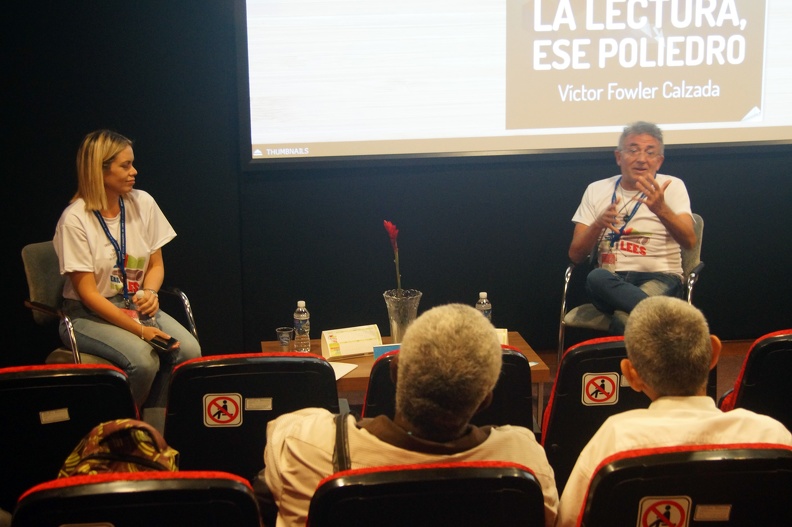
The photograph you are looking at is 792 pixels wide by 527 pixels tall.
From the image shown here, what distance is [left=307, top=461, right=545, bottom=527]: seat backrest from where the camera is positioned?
1427mm

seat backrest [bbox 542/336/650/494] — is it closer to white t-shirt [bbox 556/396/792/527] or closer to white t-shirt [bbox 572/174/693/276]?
white t-shirt [bbox 556/396/792/527]

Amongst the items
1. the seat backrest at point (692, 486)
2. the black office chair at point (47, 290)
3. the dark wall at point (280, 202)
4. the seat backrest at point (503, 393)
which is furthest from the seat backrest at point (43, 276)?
the seat backrest at point (692, 486)

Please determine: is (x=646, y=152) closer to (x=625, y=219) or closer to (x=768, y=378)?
(x=625, y=219)

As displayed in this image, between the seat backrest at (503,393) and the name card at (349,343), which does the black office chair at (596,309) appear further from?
the seat backrest at (503,393)

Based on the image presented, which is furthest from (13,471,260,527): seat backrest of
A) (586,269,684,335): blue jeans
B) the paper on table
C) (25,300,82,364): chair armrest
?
(586,269,684,335): blue jeans

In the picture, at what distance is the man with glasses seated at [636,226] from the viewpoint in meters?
3.94

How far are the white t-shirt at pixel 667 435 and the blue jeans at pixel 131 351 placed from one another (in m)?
2.17

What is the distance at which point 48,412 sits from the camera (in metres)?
2.13

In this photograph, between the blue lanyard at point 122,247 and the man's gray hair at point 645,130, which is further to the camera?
the man's gray hair at point 645,130

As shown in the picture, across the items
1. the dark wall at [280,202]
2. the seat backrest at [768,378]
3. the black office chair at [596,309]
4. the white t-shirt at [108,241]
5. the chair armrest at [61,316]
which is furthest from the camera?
the dark wall at [280,202]

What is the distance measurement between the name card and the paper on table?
0.07 metres

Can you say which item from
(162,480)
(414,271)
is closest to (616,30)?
(414,271)

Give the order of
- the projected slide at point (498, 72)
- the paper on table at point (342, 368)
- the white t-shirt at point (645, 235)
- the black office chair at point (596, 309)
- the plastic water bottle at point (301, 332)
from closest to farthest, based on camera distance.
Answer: the paper on table at point (342, 368) < the plastic water bottle at point (301, 332) < the black office chair at point (596, 309) < the white t-shirt at point (645, 235) < the projected slide at point (498, 72)

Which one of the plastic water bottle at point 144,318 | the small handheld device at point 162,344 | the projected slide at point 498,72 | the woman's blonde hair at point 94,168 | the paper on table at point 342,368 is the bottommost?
the paper on table at point 342,368
